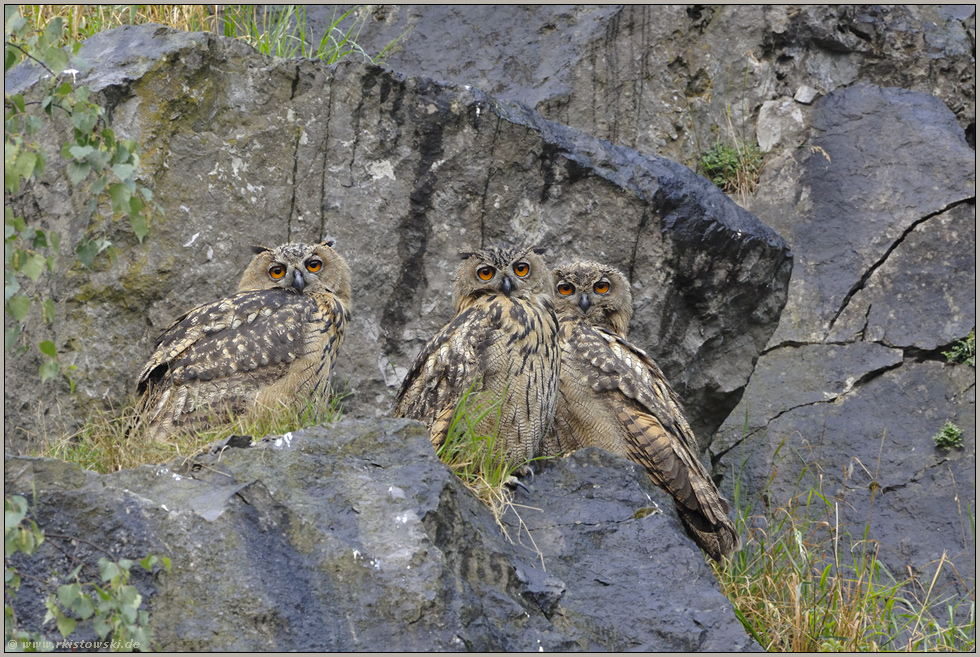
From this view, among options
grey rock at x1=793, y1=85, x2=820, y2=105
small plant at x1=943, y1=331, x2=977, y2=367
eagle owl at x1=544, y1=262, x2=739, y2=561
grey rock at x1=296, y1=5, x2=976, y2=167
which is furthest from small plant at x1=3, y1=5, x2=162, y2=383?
grey rock at x1=793, y1=85, x2=820, y2=105

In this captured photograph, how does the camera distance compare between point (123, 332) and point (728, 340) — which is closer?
point (123, 332)

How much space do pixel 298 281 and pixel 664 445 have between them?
1861 millimetres

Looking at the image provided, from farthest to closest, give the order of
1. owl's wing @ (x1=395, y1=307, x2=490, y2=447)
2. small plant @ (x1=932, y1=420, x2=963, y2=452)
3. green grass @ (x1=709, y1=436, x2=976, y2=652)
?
small plant @ (x1=932, y1=420, x2=963, y2=452)
owl's wing @ (x1=395, y1=307, x2=490, y2=447)
green grass @ (x1=709, y1=436, x2=976, y2=652)

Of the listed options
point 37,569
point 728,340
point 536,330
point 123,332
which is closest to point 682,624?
point 536,330

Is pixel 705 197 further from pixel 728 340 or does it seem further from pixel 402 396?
pixel 402 396

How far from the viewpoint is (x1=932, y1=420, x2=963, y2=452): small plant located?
6.96m

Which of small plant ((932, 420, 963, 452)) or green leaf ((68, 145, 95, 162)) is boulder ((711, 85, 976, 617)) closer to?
small plant ((932, 420, 963, 452))

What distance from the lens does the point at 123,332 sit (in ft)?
17.6

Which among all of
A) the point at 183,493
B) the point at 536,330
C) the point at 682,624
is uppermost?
the point at 536,330

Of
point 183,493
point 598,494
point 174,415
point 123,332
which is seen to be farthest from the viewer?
point 123,332

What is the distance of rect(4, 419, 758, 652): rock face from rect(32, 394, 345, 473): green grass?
32 cm

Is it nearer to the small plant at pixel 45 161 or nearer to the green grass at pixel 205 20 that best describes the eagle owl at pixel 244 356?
the green grass at pixel 205 20

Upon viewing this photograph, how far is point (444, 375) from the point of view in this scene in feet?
14.8

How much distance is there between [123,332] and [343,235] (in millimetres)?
1228
